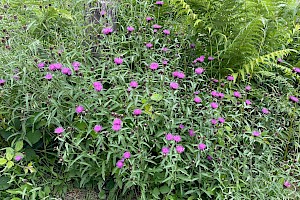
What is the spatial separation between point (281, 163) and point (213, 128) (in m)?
0.65

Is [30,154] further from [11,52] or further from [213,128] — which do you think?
[213,128]

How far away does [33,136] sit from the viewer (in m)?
2.22

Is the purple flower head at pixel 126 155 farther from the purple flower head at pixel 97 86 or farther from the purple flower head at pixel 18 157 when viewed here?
the purple flower head at pixel 18 157

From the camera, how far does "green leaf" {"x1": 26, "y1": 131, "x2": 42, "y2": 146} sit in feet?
7.25

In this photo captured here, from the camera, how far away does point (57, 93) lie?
213cm

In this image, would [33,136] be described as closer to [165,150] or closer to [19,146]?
[19,146]

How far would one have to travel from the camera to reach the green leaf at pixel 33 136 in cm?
221

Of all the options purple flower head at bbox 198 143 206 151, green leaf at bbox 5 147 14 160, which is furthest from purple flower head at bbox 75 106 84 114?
purple flower head at bbox 198 143 206 151

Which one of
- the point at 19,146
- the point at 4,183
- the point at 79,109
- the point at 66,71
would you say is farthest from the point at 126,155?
the point at 4,183

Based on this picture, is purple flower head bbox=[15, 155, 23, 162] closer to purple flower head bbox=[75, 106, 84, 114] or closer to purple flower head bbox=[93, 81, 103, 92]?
purple flower head bbox=[75, 106, 84, 114]

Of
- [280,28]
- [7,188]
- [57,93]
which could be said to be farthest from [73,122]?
[280,28]

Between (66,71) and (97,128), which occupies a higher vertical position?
(66,71)

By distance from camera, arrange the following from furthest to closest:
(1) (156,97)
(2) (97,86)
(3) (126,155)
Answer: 1. (1) (156,97)
2. (2) (97,86)
3. (3) (126,155)

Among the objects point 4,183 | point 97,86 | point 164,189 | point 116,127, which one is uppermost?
point 97,86
